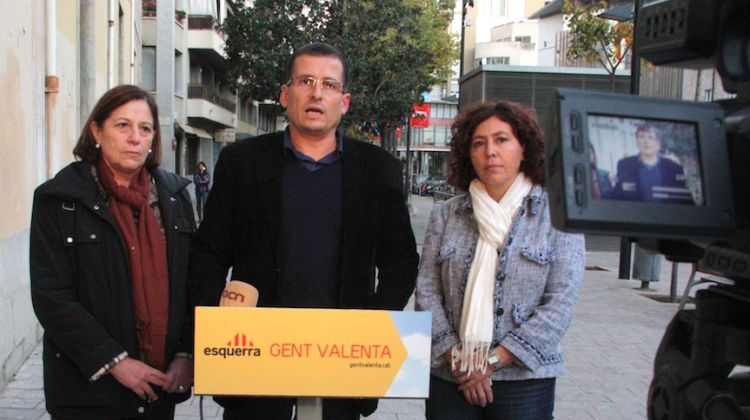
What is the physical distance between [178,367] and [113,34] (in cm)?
951

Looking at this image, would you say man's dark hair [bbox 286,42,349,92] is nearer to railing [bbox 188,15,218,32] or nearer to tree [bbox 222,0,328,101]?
tree [bbox 222,0,328,101]

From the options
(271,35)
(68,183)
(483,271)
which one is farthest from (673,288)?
(271,35)

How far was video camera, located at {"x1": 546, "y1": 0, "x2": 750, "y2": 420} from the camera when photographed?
1151mm

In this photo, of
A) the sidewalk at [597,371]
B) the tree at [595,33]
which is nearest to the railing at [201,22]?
the tree at [595,33]

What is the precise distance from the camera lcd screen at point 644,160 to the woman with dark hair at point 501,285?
1.48 meters

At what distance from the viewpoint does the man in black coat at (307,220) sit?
269 cm

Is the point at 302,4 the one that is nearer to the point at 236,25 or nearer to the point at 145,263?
Result: the point at 236,25

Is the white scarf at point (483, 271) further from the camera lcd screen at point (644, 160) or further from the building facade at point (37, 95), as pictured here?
the building facade at point (37, 95)

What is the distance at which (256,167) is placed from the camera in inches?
108

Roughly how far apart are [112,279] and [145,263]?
13cm

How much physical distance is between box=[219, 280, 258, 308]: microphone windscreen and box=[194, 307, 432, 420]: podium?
316 mm

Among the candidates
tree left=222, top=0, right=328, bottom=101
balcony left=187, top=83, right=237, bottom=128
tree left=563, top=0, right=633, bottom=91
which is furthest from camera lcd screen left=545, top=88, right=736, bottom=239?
balcony left=187, top=83, right=237, bottom=128

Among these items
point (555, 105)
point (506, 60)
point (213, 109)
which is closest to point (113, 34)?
point (555, 105)

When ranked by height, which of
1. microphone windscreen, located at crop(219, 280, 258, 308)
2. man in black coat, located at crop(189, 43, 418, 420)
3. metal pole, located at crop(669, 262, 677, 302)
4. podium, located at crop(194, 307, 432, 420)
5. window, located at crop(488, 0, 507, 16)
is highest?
window, located at crop(488, 0, 507, 16)
